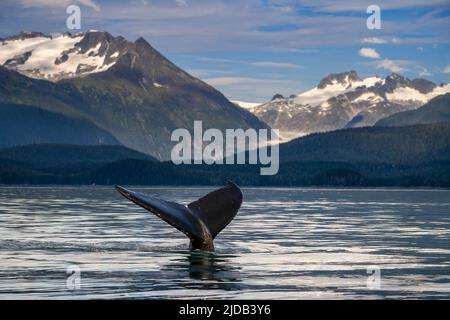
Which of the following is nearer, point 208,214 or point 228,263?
point 228,263

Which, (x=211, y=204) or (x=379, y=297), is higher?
(x=211, y=204)

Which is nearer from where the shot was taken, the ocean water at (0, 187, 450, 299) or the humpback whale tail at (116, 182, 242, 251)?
the ocean water at (0, 187, 450, 299)

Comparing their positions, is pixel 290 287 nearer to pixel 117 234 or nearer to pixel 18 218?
pixel 117 234

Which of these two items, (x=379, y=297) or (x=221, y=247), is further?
(x=221, y=247)

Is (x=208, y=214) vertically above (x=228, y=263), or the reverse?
(x=208, y=214)

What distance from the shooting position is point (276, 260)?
3997 centimetres

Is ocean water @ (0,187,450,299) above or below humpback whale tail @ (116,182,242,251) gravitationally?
below

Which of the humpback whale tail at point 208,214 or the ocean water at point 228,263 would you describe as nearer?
the ocean water at point 228,263

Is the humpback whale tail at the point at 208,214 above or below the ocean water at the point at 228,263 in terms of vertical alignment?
above

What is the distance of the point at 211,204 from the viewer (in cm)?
3822
